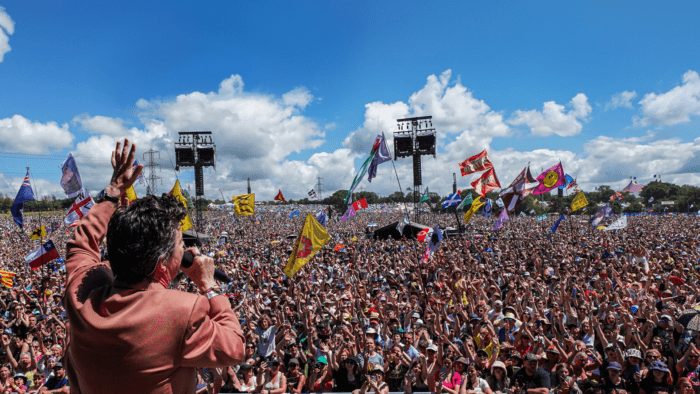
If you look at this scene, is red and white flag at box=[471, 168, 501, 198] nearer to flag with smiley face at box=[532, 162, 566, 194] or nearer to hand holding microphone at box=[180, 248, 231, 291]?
flag with smiley face at box=[532, 162, 566, 194]

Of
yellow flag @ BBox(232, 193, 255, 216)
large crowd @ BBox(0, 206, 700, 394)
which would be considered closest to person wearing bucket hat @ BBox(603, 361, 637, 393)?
large crowd @ BBox(0, 206, 700, 394)

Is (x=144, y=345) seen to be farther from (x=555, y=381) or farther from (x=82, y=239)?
(x=555, y=381)

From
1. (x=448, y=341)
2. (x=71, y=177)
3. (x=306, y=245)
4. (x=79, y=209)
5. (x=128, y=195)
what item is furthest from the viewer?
(x=79, y=209)

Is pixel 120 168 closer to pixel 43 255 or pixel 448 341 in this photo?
pixel 448 341

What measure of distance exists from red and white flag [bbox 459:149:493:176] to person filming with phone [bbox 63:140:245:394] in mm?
19568

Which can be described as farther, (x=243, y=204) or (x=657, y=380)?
(x=243, y=204)

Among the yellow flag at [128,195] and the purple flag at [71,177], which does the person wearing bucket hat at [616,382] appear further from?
the purple flag at [71,177]

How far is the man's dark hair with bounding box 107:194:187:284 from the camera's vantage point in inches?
51.5

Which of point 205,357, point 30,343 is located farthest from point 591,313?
point 30,343

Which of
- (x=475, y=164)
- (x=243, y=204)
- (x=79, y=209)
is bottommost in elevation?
(x=79, y=209)

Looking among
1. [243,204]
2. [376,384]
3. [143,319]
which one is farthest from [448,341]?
[243,204]

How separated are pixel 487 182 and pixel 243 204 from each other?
1497 cm

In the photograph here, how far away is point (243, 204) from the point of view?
83.6 feet

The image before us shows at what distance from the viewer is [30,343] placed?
7285mm
